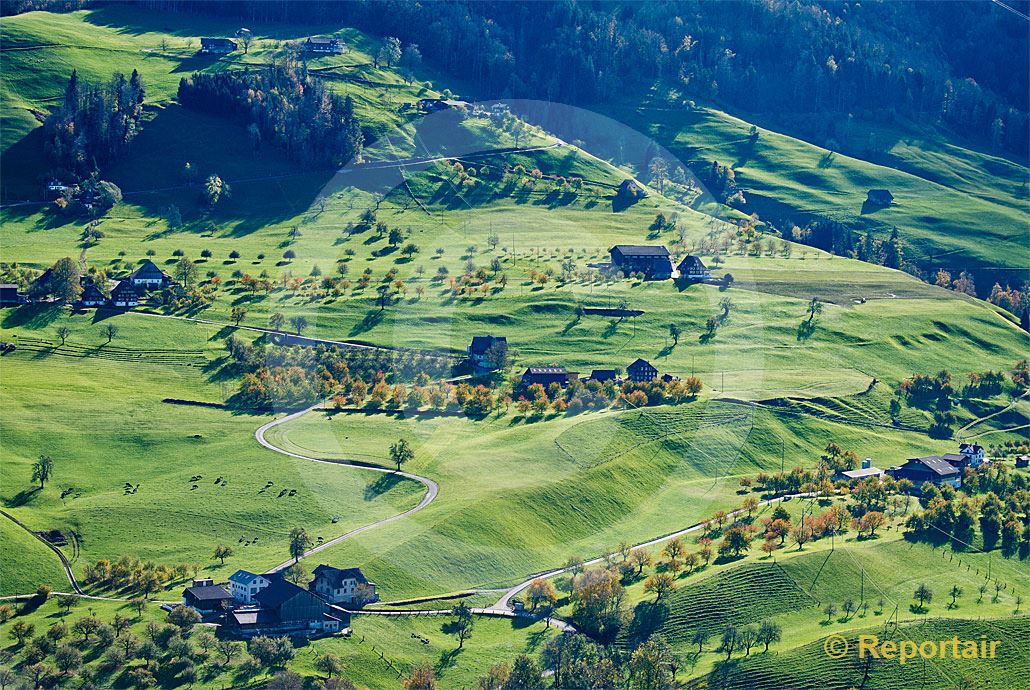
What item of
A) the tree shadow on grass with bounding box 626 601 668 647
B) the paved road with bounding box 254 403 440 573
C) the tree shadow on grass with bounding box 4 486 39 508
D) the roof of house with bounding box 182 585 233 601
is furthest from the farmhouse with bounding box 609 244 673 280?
the roof of house with bounding box 182 585 233 601

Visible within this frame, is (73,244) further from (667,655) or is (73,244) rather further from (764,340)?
(667,655)

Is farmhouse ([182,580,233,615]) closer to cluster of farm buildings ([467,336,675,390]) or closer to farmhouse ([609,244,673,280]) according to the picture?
cluster of farm buildings ([467,336,675,390])

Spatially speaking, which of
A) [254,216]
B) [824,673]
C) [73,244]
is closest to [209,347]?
[73,244]

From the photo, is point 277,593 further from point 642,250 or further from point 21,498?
point 642,250

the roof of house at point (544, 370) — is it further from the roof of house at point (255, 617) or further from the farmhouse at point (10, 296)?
the farmhouse at point (10, 296)

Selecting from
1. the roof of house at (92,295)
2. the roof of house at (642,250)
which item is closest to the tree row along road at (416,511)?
the roof of house at (92,295)

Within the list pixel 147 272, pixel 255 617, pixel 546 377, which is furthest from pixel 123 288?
pixel 255 617
